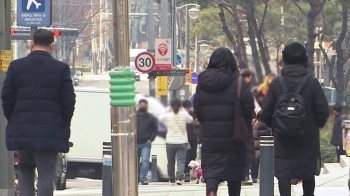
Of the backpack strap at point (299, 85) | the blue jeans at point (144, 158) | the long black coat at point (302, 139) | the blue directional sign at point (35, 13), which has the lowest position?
the blue jeans at point (144, 158)

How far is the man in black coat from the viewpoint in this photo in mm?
7199

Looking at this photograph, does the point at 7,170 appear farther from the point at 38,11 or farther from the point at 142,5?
the point at 142,5

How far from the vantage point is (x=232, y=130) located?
299 inches

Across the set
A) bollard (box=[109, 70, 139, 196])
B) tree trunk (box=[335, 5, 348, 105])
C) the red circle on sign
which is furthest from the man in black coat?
the red circle on sign

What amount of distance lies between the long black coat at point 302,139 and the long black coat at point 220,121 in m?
0.30

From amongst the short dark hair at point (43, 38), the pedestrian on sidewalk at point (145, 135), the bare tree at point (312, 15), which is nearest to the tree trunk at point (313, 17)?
the bare tree at point (312, 15)

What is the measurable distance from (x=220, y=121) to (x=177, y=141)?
7881 mm

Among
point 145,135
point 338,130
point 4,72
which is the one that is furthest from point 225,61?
point 338,130

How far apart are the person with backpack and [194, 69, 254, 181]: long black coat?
26cm

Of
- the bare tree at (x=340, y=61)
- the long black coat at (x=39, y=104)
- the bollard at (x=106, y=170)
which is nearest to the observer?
the long black coat at (x=39, y=104)

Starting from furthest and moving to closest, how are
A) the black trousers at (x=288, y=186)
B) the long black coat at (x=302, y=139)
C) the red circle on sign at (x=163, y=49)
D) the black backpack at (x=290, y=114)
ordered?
the red circle on sign at (x=163, y=49), the black trousers at (x=288, y=186), the long black coat at (x=302, y=139), the black backpack at (x=290, y=114)

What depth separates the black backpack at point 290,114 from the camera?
7410 mm

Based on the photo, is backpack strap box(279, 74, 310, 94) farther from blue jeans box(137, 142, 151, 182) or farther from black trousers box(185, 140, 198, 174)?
black trousers box(185, 140, 198, 174)

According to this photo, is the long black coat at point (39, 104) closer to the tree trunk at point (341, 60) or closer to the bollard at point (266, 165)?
the bollard at point (266, 165)
